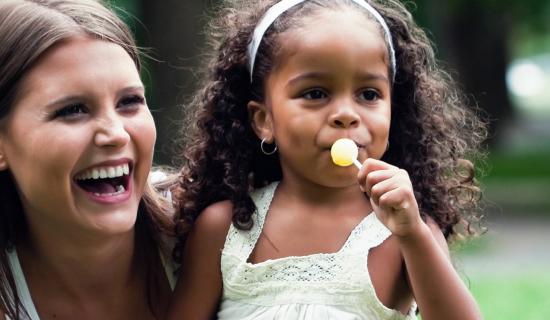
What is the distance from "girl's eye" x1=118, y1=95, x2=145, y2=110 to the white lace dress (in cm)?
49

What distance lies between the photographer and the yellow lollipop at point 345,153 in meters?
2.74

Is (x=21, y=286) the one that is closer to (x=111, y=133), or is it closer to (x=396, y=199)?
(x=111, y=133)

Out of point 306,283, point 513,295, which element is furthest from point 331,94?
point 513,295

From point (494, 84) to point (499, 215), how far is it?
27.3 feet

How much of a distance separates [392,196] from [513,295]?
14.5 ft

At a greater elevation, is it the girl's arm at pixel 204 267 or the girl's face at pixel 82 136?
the girl's face at pixel 82 136

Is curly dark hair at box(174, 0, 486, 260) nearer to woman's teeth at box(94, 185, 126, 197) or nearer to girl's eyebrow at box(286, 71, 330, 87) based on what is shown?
girl's eyebrow at box(286, 71, 330, 87)

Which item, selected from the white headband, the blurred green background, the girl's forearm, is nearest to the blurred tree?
the blurred green background

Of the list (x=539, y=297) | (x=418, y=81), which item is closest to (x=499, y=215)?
(x=539, y=297)

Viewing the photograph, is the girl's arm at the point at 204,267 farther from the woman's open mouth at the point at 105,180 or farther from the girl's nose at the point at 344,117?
the girl's nose at the point at 344,117

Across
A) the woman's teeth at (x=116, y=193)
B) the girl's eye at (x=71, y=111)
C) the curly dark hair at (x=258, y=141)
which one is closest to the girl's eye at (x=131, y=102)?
the girl's eye at (x=71, y=111)

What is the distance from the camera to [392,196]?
8.34 ft

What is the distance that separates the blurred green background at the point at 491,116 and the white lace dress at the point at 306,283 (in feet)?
2.07

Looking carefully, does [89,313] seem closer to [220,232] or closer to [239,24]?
[220,232]
